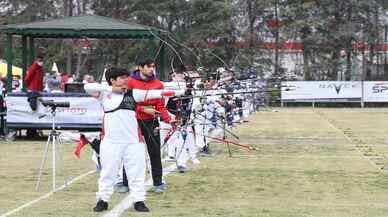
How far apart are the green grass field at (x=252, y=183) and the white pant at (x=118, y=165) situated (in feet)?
1.01

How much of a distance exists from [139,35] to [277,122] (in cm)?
1071

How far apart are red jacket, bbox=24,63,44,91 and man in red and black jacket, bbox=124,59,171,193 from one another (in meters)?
9.86

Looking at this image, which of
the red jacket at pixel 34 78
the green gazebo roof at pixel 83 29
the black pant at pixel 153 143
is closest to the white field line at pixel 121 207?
the black pant at pixel 153 143

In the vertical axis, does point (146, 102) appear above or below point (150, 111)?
above

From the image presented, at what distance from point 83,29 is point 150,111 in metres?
11.0

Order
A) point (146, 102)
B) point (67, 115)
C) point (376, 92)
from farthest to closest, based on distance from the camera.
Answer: point (376, 92), point (67, 115), point (146, 102)

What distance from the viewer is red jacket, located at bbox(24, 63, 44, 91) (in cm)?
2070

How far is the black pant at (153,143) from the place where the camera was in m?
11.2

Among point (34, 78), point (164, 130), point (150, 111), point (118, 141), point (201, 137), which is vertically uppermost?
point (34, 78)

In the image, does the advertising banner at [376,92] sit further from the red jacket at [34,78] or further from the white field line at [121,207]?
the white field line at [121,207]

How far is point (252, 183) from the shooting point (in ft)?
41.8

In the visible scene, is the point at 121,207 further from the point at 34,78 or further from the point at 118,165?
the point at 34,78

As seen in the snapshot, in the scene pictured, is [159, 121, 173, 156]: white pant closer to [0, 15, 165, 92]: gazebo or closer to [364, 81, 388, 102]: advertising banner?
[0, 15, 165, 92]: gazebo

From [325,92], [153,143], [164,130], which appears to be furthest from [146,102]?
[325,92]
